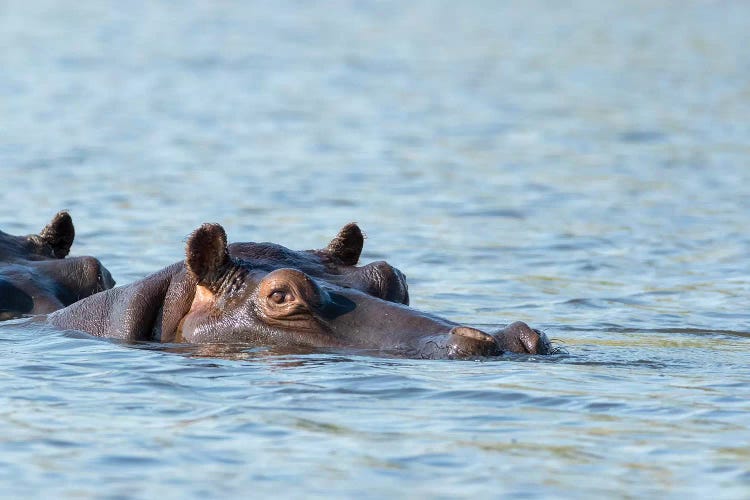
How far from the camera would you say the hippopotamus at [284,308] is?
412 inches

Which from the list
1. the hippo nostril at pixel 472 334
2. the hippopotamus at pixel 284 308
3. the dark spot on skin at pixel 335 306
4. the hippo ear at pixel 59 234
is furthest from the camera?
the hippo ear at pixel 59 234

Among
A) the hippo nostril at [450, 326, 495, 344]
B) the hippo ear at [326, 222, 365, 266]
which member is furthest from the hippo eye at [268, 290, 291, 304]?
the hippo nostril at [450, 326, 495, 344]

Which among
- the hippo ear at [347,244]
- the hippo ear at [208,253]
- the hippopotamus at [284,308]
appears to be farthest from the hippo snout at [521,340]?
the hippo ear at [208,253]

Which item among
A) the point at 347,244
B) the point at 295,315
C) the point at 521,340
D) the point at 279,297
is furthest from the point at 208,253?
the point at 521,340

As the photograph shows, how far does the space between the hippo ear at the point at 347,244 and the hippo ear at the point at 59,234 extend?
9.44 ft

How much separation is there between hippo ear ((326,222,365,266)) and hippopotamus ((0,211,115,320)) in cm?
221

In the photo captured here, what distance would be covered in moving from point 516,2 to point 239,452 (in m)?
46.7

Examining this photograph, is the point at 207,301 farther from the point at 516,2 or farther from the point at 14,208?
the point at 516,2

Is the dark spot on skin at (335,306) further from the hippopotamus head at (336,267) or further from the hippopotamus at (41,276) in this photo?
the hippopotamus at (41,276)

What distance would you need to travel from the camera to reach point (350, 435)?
888 centimetres

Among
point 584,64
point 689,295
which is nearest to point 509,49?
point 584,64

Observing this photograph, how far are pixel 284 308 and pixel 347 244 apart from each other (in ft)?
3.08

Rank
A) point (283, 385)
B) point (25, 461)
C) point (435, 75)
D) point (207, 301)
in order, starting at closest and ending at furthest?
point (25, 461), point (283, 385), point (207, 301), point (435, 75)

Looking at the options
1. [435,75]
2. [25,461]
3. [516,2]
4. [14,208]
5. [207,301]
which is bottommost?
[25,461]
